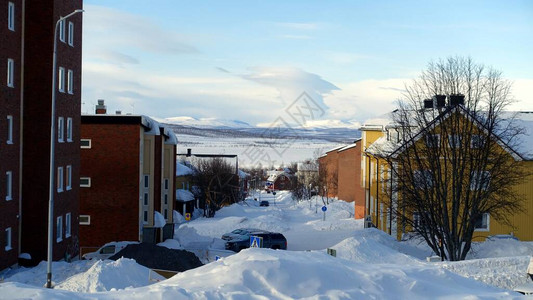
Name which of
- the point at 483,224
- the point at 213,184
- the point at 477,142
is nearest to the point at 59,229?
the point at 477,142

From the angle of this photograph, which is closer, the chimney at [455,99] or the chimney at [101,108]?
the chimney at [455,99]

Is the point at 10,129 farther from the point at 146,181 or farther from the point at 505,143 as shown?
the point at 505,143

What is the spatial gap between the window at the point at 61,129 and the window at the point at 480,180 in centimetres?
1921

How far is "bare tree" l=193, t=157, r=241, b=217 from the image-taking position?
6944 cm

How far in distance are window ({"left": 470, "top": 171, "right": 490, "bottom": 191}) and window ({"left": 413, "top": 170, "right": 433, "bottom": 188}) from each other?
1940 mm

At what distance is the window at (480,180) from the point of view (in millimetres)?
28312

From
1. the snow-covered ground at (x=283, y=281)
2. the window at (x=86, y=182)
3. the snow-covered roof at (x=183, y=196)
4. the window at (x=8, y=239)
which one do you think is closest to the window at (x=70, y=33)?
the window at (x=8, y=239)

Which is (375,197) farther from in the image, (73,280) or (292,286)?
(292,286)

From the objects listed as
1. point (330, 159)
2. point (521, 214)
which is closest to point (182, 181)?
point (330, 159)

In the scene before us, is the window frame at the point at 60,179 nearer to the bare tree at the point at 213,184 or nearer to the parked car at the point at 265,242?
the parked car at the point at 265,242

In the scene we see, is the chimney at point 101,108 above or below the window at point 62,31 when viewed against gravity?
below

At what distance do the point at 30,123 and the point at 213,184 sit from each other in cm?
4735

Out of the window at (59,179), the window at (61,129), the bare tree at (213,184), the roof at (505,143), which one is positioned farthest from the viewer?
the bare tree at (213,184)

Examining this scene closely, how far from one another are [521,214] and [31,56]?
90.2 feet
